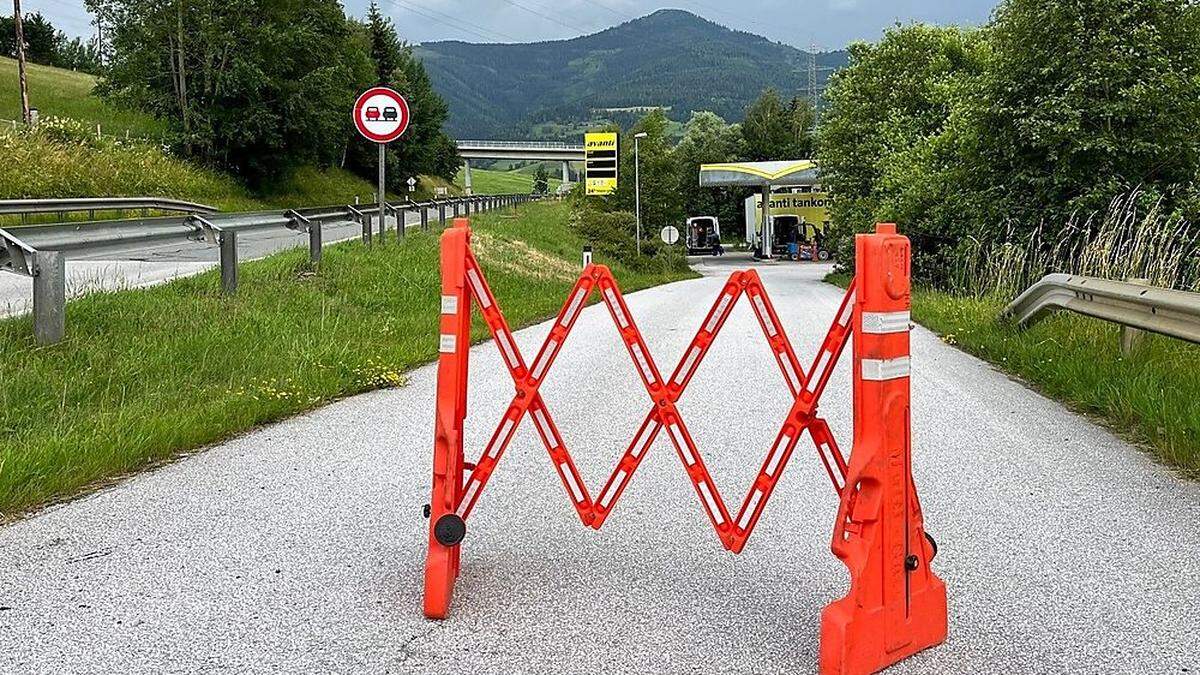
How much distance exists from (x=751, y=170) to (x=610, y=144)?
23.0m

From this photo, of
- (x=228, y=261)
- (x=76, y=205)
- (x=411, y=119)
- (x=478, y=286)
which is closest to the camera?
(x=478, y=286)

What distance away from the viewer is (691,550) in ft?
15.0

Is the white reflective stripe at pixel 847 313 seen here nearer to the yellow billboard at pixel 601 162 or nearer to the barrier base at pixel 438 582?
the barrier base at pixel 438 582

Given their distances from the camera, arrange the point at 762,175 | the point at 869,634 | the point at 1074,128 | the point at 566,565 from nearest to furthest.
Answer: the point at 869,634 < the point at 566,565 < the point at 1074,128 < the point at 762,175

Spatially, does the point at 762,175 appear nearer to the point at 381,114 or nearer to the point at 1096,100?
the point at 1096,100

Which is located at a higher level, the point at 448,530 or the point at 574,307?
the point at 574,307

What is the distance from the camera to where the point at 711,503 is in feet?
14.0

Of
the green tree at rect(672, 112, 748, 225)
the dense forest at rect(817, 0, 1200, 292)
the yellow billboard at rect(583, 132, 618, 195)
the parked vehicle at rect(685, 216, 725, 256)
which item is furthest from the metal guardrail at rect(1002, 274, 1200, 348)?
the green tree at rect(672, 112, 748, 225)

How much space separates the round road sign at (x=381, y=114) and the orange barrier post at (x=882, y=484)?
43.0 ft

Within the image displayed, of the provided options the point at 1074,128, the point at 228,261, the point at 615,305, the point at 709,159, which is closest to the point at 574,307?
the point at 615,305

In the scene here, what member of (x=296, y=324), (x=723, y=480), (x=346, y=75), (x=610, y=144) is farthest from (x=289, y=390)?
(x=346, y=75)

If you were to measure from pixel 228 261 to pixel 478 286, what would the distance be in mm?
8648

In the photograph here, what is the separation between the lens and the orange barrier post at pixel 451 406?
12.9ft

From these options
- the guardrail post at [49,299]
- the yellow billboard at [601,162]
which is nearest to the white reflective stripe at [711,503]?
the guardrail post at [49,299]
